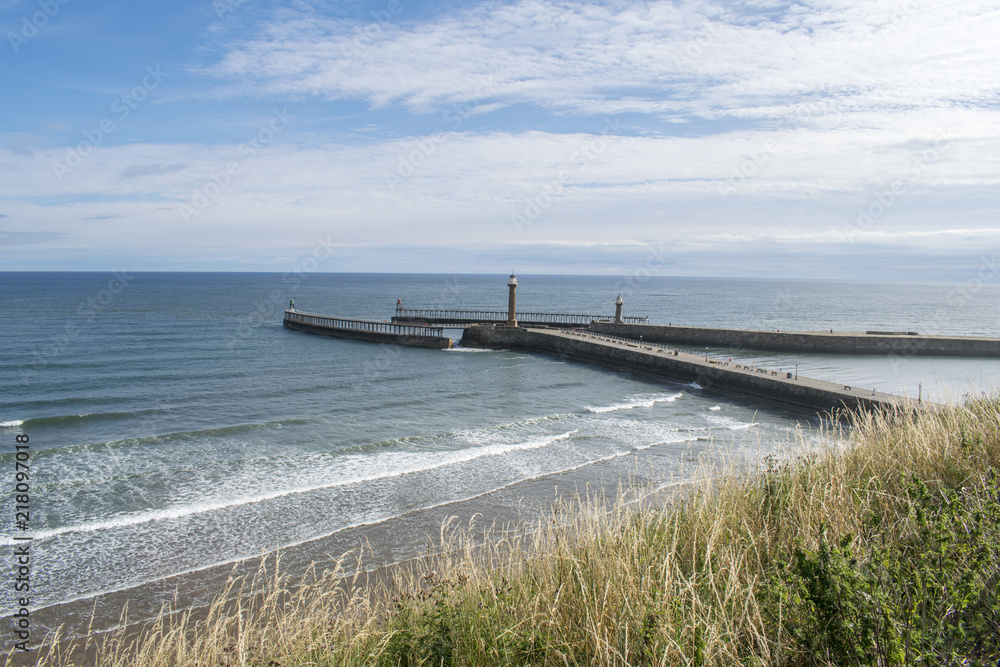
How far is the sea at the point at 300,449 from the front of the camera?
9281 mm

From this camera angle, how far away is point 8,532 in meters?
10.2

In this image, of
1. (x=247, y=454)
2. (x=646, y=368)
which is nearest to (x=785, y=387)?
(x=646, y=368)

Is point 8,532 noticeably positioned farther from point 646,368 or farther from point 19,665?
point 646,368

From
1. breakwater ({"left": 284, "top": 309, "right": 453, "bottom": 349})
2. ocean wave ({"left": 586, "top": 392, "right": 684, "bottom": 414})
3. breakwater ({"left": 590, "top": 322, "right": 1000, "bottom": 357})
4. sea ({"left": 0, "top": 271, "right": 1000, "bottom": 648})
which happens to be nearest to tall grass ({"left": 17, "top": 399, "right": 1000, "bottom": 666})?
sea ({"left": 0, "top": 271, "right": 1000, "bottom": 648})

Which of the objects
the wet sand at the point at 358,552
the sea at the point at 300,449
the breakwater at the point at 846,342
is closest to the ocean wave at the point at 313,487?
the sea at the point at 300,449

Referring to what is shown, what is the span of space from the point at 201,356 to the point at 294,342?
904 centimetres

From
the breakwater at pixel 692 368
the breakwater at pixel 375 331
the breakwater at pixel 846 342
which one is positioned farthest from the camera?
the breakwater at pixel 375 331

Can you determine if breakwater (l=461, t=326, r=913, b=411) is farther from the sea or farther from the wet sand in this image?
the wet sand

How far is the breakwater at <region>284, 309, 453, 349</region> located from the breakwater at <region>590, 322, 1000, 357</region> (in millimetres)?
17402

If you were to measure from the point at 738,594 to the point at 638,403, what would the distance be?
1829 cm

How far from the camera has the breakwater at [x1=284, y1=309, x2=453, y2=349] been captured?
39.9 meters

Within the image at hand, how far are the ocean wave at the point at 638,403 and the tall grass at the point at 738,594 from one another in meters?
14.4

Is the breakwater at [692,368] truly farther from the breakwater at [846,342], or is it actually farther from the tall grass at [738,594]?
the breakwater at [846,342]

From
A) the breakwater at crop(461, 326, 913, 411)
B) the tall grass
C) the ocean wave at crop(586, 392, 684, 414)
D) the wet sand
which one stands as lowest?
the wet sand
